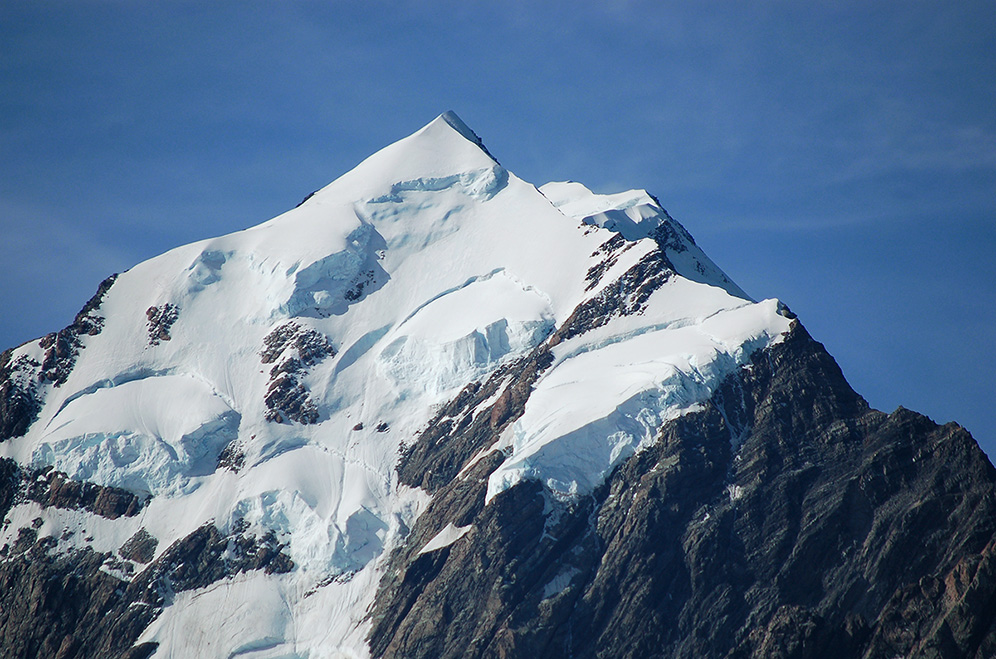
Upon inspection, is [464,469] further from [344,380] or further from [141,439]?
[141,439]

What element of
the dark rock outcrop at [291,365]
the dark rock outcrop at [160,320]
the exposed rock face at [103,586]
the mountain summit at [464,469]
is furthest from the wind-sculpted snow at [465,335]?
the dark rock outcrop at [160,320]

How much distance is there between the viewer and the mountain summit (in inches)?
5017

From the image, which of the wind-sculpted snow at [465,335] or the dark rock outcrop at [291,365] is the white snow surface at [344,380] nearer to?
the wind-sculpted snow at [465,335]

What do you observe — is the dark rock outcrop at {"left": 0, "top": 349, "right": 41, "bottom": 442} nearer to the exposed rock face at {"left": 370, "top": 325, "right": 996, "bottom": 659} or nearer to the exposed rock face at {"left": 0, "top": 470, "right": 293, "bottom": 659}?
the exposed rock face at {"left": 0, "top": 470, "right": 293, "bottom": 659}

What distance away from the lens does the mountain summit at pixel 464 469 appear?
418 ft

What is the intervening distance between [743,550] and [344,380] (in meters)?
64.8

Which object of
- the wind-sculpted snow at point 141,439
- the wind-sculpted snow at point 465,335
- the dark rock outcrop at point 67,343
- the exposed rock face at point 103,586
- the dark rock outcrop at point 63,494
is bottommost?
the exposed rock face at point 103,586

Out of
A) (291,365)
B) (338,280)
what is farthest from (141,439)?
(338,280)

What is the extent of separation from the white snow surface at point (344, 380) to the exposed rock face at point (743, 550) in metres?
3.44

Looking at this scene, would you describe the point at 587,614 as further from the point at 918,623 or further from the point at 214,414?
the point at 214,414

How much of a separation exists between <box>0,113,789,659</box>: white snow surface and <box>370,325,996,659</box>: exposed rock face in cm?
344

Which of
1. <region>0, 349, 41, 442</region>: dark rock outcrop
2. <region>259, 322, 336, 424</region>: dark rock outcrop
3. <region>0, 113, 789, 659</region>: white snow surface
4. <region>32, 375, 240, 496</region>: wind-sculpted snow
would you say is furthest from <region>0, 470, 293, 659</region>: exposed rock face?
<region>0, 349, 41, 442</region>: dark rock outcrop

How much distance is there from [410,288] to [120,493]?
169ft

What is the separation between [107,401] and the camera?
170 metres
